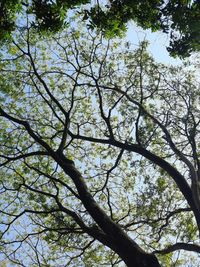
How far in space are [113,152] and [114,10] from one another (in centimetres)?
908

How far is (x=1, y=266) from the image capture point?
2302 cm

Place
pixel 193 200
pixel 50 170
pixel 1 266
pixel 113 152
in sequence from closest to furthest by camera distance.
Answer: pixel 193 200, pixel 50 170, pixel 113 152, pixel 1 266

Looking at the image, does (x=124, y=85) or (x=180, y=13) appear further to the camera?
(x=124, y=85)

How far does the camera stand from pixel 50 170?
14.2 metres

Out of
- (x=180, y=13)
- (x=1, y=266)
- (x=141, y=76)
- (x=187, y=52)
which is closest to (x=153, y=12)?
(x=180, y=13)

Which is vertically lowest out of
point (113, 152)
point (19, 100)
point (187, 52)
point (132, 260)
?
point (132, 260)

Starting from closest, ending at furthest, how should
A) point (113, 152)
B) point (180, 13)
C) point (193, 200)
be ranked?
point (180, 13) → point (193, 200) → point (113, 152)

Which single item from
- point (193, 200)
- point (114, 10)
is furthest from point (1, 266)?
point (114, 10)

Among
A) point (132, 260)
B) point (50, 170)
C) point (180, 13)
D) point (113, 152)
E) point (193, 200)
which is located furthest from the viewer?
point (113, 152)

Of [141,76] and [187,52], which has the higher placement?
[141,76]

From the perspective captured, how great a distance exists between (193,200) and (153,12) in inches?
191

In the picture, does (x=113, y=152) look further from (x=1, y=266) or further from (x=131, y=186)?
(x=1, y=266)

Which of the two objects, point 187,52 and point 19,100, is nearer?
point 187,52

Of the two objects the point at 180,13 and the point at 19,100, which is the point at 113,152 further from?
the point at 180,13
